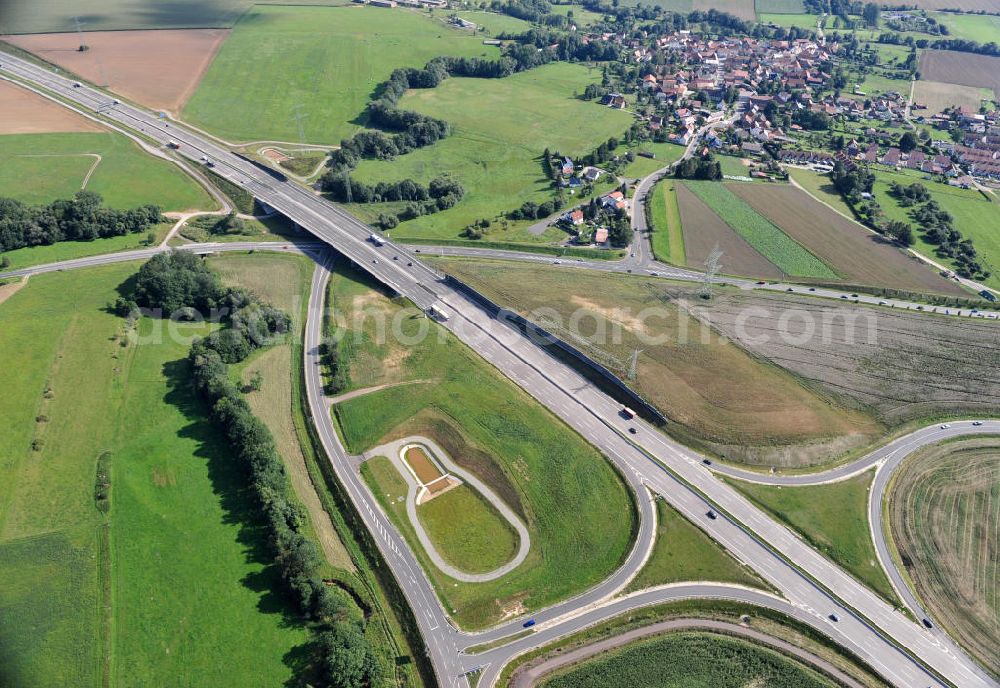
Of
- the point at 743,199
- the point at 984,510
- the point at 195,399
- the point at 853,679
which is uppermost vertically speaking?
the point at 743,199

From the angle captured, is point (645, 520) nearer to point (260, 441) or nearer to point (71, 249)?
point (260, 441)

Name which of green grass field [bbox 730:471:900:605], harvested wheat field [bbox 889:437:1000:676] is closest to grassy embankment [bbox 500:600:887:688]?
green grass field [bbox 730:471:900:605]

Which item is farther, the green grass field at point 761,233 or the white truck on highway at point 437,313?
the green grass field at point 761,233

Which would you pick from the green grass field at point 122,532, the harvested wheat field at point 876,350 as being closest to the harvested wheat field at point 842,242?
the harvested wheat field at point 876,350

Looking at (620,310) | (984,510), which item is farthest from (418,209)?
(984,510)

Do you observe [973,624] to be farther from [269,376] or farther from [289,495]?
[269,376]

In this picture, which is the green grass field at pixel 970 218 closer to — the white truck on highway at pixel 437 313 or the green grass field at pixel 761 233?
the green grass field at pixel 761 233
